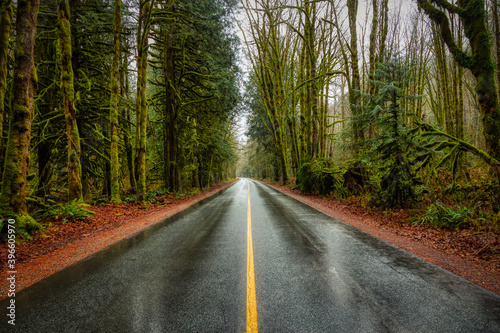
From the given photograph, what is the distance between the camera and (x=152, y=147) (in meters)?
18.8

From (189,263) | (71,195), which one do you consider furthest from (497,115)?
(71,195)

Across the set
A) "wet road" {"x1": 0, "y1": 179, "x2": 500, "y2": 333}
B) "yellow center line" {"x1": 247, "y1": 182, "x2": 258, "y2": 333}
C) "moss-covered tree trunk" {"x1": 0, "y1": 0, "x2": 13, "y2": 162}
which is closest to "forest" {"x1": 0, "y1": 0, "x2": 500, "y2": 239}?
"moss-covered tree trunk" {"x1": 0, "y1": 0, "x2": 13, "y2": 162}

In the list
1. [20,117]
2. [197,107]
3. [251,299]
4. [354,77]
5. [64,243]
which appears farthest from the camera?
[197,107]

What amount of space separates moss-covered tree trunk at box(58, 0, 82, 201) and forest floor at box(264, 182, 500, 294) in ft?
33.2

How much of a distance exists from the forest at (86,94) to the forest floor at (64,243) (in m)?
0.49

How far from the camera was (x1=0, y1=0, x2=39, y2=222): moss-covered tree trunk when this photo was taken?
5.16 m

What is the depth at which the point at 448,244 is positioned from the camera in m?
4.62

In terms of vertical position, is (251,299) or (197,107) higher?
(197,107)

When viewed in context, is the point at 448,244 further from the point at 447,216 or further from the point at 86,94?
the point at 86,94

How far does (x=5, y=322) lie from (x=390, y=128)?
932 cm

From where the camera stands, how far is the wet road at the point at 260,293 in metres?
2.18

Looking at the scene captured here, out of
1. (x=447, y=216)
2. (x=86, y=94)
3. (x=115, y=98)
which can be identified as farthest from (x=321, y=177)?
(x=86, y=94)

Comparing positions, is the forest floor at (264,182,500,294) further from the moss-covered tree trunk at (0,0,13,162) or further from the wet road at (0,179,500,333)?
the moss-covered tree trunk at (0,0,13,162)

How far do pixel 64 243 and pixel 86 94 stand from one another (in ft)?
26.0
